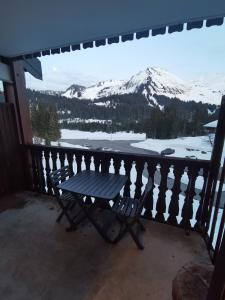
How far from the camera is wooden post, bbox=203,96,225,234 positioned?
1747 millimetres

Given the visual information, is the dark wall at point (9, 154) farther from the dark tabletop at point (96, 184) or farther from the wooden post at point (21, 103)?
the dark tabletop at point (96, 184)

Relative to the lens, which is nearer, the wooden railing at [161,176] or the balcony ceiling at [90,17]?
the balcony ceiling at [90,17]

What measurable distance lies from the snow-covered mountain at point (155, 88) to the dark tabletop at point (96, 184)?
1.68 m

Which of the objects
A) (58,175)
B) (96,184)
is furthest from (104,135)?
(96,184)

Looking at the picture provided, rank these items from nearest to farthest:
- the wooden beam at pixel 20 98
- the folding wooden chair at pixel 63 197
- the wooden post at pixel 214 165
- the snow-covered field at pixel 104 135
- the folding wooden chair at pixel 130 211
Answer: the wooden post at pixel 214 165 → the folding wooden chair at pixel 130 211 → the folding wooden chair at pixel 63 197 → the wooden beam at pixel 20 98 → the snow-covered field at pixel 104 135

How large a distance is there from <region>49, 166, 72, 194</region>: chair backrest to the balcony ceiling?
1.76 metres

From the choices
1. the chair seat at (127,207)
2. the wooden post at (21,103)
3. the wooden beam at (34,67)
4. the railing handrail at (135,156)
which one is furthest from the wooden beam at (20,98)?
the chair seat at (127,207)

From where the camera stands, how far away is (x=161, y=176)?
2287 millimetres

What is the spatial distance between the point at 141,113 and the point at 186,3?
1.79 m

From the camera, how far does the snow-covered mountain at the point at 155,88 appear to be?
293 centimetres

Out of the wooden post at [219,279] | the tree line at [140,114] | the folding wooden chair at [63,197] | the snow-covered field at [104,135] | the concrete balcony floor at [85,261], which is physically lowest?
the concrete balcony floor at [85,261]

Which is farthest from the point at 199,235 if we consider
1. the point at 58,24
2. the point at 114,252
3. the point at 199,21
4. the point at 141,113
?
the point at 58,24

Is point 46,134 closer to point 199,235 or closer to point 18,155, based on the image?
point 18,155

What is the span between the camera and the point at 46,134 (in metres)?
5.76
